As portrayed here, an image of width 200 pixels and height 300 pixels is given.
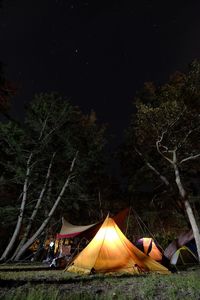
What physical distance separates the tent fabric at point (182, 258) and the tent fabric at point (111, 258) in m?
3.21

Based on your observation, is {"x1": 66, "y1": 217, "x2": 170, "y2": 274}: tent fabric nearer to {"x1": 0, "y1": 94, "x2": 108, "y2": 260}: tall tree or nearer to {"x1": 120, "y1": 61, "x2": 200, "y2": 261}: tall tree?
{"x1": 120, "y1": 61, "x2": 200, "y2": 261}: tall tree

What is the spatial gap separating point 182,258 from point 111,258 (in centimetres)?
455

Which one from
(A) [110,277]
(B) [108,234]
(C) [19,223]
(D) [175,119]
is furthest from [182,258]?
(C) [19,223]

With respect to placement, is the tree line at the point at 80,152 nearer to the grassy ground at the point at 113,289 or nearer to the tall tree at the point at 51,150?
the tall tree at the point at 51,150

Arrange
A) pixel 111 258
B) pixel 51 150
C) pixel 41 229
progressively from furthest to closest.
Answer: pixel 51 150, pixel 41 229, pixel 111 258

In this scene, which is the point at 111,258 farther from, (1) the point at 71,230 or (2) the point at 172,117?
(2) the point at 172,117

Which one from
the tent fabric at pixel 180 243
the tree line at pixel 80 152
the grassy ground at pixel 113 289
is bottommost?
the grassy ground at pixel 113 289

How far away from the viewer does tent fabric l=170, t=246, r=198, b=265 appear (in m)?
12.7

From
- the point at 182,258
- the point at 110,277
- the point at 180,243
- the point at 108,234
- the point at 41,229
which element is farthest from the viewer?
the point at 41,229

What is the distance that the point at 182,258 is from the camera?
12.8 meters

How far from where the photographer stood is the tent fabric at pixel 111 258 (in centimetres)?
956

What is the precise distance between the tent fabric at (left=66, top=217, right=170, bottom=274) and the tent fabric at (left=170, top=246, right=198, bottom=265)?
3.21 metres

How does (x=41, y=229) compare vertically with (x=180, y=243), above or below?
above

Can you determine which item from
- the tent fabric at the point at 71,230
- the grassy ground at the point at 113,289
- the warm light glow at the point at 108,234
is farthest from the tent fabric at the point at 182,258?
the grassy ground at the point at 113,289
